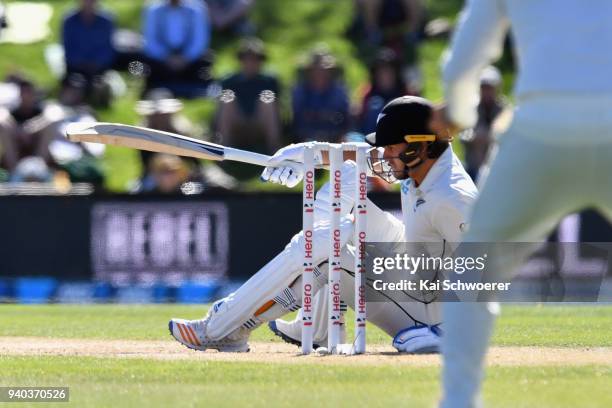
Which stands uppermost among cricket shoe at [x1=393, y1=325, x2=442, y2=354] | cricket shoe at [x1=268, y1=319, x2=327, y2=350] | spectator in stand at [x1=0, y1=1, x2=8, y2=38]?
spectator in stand at [x1=0, y1=1, x2=8, y2=38]

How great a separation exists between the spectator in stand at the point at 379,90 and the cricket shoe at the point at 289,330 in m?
8.00

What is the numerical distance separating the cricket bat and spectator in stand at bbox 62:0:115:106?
10101 mm

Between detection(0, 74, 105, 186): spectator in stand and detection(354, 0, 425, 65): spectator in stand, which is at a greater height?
detection(354, 0, 425, 65): spectator in stand

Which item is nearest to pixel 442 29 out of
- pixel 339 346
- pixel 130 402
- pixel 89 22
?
pixel 89 22

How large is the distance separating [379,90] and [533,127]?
474 inches

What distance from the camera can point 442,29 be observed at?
1905 cm

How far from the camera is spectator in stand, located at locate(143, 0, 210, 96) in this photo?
17484 millimetres

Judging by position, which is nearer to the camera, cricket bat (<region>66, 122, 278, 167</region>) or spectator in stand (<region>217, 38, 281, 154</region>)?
cricket bat (<region>66, 122, 278, 167</region>)

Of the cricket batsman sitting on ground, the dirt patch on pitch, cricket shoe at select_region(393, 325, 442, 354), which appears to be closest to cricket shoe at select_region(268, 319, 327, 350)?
the dirt patch on pitch

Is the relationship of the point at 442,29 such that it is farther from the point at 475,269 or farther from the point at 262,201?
the point at 475,269

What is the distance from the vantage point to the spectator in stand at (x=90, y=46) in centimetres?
1747

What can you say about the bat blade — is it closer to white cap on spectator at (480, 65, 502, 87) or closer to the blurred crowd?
the blurred crowd

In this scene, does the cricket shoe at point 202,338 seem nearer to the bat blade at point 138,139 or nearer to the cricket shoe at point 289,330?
the cricket shoe at point 289,330

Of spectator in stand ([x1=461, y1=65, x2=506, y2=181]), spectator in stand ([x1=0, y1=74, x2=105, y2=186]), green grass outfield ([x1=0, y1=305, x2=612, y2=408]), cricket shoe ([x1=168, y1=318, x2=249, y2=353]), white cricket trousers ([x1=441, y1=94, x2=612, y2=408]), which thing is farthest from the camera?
spectator in stand ([x1=0, y1=74, x2=105, y2=186])
